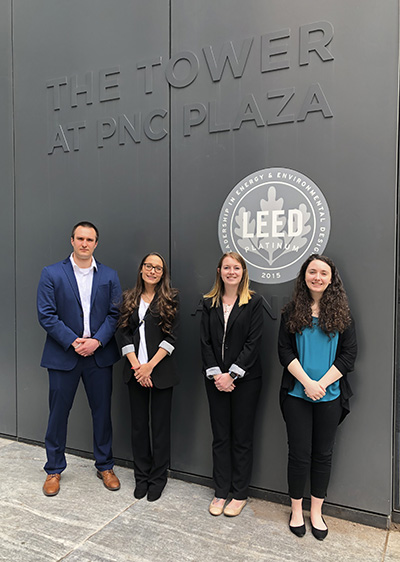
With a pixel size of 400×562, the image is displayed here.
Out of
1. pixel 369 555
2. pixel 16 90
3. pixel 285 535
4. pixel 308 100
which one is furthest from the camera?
pixel 16 90

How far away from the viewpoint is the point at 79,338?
11.1ft

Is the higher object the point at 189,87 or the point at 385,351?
the point at 189,87

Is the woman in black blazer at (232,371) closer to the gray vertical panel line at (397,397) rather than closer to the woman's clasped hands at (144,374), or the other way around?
the woman's clasped hands at (144,374)

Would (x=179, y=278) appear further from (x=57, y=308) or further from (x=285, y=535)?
(x=285, y=535)

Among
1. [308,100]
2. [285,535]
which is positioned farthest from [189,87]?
[285,535]

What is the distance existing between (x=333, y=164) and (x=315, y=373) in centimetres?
148

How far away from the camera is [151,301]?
3328 millimetres

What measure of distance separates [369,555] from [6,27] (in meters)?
5.58

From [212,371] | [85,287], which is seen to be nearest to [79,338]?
[85,287]

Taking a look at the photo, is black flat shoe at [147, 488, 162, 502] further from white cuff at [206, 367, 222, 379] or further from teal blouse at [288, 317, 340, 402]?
teal blouse at [288, 317, 340, 402]

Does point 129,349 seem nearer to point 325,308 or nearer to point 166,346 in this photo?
point 166,346

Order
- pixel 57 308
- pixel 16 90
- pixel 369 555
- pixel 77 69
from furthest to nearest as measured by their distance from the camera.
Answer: pixel 16 90 < pixel 77 69 < pixel 57 308 < pixel 369 555

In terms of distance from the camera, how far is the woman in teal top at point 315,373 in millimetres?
2807

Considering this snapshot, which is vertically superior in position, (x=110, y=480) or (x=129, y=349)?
(x=129, y=349)
